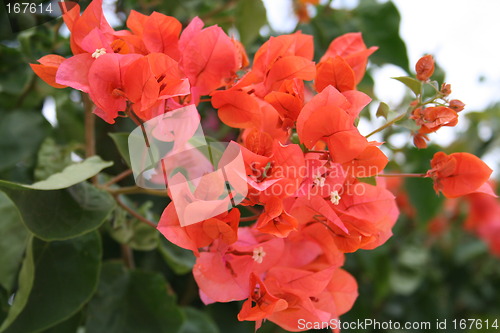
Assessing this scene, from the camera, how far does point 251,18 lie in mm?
779

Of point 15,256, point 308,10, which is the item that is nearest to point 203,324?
point 15,256

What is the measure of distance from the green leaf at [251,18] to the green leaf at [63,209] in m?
0.41

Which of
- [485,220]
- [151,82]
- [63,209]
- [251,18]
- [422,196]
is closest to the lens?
[151,82]

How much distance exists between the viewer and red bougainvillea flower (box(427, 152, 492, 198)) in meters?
0.40

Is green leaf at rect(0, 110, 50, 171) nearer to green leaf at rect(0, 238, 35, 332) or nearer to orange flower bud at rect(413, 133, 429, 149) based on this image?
green leaf at rect(0, 238, 35, 332)

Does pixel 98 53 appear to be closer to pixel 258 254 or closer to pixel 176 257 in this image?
pixel 258 254

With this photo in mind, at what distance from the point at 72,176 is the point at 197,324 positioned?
34 centimetres

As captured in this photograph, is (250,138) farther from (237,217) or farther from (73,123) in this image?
(73,123)

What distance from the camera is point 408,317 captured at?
1.10 m

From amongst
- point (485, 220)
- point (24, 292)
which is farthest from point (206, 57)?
point (485, 220)

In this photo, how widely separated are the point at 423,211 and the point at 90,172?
681mm

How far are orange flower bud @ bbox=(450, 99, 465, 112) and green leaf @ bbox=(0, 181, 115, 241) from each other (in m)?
0.32

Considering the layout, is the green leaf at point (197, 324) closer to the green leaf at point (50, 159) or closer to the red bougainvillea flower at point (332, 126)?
the green leaf at point (50, 159)

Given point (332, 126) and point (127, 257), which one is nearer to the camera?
point (332, 126)
